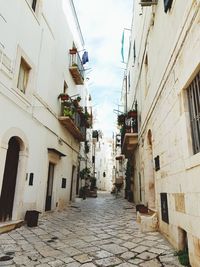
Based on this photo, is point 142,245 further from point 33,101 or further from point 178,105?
point 33,101

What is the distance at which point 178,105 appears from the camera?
4.23 metres

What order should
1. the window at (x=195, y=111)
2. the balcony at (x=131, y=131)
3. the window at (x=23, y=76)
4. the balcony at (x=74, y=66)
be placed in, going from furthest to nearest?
the balcony at (x=74, y=66) < the balcony at (x=131, y=131) < the window at (x=23, y=76) < the window at (x=195, y=111)

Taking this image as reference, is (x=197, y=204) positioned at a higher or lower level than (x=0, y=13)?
lower

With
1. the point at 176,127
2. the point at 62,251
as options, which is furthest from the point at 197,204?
the point at 62,251

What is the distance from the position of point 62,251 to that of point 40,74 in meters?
7.04

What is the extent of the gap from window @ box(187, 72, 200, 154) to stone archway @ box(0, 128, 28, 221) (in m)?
5.01

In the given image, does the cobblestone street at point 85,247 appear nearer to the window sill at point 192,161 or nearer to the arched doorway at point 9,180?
the arched doorway at point 9,180

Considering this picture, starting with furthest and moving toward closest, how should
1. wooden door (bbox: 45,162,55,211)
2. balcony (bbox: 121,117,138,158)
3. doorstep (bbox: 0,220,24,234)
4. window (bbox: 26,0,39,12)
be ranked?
1. balcony (bbox: 121,117,138,158)
2. wooden door (bbox: 45,162,55,211)
3. window (bbox: 26,0,39,12)
4. doorstep (bbox: 0,220,24,234)

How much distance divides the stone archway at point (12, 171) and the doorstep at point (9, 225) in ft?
1.07

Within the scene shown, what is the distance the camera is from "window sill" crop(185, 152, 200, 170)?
326cm

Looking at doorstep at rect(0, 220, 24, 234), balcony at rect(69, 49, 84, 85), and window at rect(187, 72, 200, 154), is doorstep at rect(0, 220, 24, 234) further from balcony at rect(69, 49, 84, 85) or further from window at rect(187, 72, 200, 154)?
balcony at rect(69, 49, 84, 85)

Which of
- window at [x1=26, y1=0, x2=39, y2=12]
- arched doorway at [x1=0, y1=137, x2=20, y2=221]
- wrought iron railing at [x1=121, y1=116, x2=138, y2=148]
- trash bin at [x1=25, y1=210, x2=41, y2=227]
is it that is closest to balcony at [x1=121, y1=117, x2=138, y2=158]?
wrought iron railing at [x1=121, y1=116, x2=138, y2=148]

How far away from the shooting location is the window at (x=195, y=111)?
360 cm

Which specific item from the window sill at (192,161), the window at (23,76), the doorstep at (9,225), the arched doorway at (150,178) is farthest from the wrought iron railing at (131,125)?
the window sill at (192,161)
